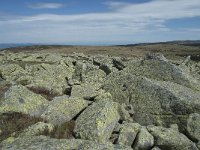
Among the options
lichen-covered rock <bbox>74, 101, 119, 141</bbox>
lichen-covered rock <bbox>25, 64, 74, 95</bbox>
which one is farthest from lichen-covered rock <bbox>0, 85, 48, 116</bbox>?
lichen-covered rock <bbox>25, 64, 74, 95</bbox>

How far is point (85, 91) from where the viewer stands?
21.0m

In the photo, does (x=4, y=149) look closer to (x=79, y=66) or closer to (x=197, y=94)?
(x=197, y=94)

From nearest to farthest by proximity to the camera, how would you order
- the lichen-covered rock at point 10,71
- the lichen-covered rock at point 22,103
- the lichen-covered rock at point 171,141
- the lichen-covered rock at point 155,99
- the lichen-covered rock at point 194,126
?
the lichen-covered rock at point 171,141 < the lichen-covered rock at point 194,126 < the lichen-covered rock at point 22,103 < the lichen-covered rock at point 155,99 < the lichen-covered rock at point 10,71

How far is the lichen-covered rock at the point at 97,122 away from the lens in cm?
1465

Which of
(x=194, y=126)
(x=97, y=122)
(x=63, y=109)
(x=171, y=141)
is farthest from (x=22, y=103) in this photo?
(x=194, y=126)

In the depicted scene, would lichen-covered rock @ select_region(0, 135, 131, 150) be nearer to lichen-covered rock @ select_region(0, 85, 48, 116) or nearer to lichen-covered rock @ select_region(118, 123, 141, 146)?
lichen-covered rock @ select_region(118, 123, 141, 146)

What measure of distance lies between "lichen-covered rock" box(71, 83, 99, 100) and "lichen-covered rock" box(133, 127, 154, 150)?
5479 millimetres

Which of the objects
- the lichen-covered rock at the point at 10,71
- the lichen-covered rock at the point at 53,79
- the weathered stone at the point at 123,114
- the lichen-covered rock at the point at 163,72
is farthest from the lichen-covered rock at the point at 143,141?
the lichen-covered rock at the point at 10,71

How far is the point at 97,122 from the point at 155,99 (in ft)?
16.0

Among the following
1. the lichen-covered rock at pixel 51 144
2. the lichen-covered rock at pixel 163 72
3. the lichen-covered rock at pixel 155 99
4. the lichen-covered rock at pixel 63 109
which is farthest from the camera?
the lichen-covered rock at pixel 163 72

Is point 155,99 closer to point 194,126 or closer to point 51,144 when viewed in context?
point 194,126

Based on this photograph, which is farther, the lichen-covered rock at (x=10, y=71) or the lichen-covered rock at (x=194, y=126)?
the lichen-covered rock at (x=10, y=71)

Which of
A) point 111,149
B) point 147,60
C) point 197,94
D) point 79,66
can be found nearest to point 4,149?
point 111,149

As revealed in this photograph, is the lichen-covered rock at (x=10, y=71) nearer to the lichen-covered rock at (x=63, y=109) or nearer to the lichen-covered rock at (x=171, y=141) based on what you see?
the lichen-covered rock at (x=63, y=109)
